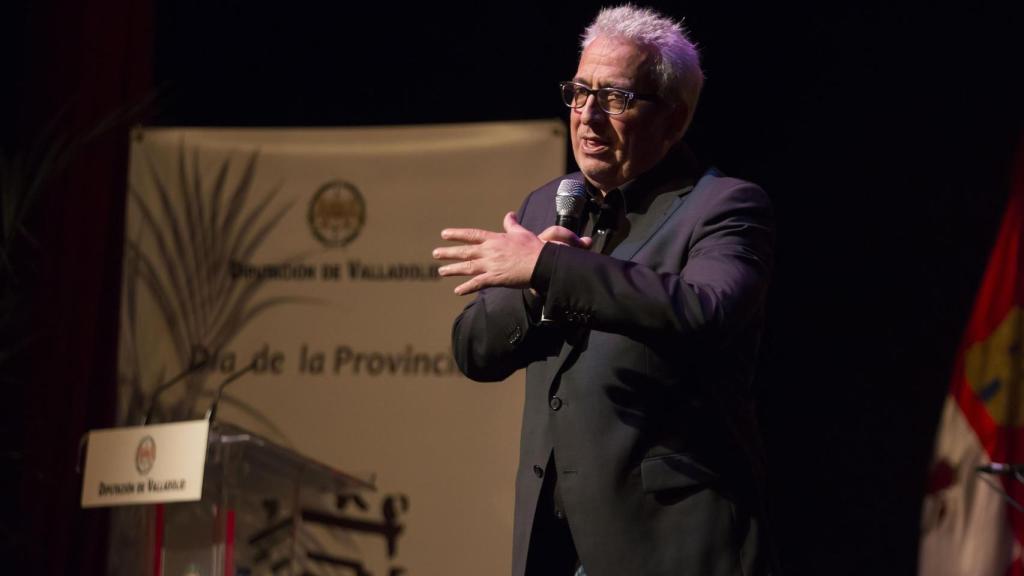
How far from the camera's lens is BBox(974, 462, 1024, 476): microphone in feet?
9.16

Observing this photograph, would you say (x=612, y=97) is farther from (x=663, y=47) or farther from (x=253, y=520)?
(x=253, y=520)

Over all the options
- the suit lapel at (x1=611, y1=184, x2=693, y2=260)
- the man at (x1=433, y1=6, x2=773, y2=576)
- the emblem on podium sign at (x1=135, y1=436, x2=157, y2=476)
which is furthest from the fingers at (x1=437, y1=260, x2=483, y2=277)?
the emblem on podium sign at (x1=135, y1=436, x2=157, y2=476)

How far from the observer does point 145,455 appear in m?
2.93

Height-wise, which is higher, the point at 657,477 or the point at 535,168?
the point at 535,168

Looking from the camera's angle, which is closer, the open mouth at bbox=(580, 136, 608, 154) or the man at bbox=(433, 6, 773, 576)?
the man at bbox=(433, 6, 773, 576)

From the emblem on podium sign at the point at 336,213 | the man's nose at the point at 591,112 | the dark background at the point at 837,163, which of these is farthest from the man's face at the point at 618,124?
the emblem on podium sign at the point at 336,213

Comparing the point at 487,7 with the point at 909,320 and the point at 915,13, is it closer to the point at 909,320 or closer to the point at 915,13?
the point at 915,13

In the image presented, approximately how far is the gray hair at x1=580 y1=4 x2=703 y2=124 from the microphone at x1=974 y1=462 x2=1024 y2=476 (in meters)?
1.39

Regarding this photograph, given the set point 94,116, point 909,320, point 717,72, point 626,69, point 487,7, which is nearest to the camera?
point 626,69

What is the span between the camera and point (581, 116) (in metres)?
1.93

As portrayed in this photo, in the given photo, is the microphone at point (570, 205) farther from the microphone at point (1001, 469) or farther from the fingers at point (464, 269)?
the microphone at point (1001, 469)

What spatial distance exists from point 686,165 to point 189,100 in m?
2.95

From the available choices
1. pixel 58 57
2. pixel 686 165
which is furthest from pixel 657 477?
pixel 58 57

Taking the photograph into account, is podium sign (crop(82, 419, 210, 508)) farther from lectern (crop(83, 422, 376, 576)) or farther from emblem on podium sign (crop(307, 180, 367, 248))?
emblem on podium sign (crop(307, 180, 367, 248))
